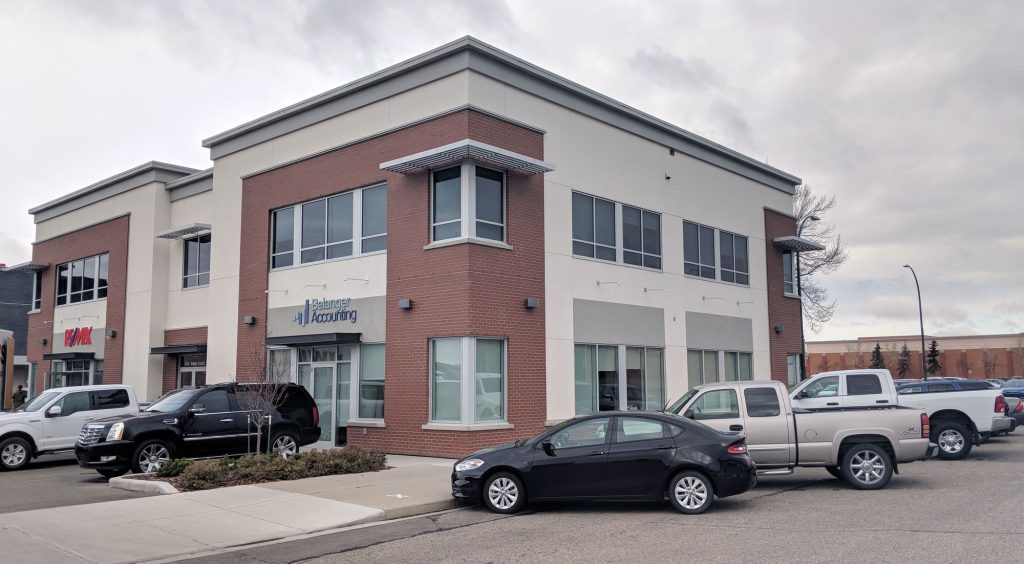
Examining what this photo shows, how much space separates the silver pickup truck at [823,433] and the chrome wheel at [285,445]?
888 cm

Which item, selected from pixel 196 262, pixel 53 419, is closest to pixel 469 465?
pixel 53 419

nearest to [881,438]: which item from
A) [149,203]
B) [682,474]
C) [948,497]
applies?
[948,497]

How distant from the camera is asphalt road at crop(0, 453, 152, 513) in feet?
45.8

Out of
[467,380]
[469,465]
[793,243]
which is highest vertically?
[793,243]

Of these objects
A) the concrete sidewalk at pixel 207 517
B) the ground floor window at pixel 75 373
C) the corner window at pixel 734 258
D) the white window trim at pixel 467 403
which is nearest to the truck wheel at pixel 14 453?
the concrete sidewalk at pixel 207 517

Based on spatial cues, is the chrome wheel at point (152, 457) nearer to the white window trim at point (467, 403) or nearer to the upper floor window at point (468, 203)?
the white window trim at point (467, 403)

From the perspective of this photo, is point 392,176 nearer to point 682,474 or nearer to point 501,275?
point 501,275

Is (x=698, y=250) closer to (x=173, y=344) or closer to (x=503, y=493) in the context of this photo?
(x=503, y=493)

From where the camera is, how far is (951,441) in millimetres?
18641

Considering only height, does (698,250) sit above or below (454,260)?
above

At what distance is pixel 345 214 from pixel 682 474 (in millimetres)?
13816

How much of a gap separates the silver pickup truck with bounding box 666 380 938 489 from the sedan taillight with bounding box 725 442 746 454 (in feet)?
7.26

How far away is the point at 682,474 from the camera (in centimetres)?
1173

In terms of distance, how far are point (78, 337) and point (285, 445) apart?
2006cm
